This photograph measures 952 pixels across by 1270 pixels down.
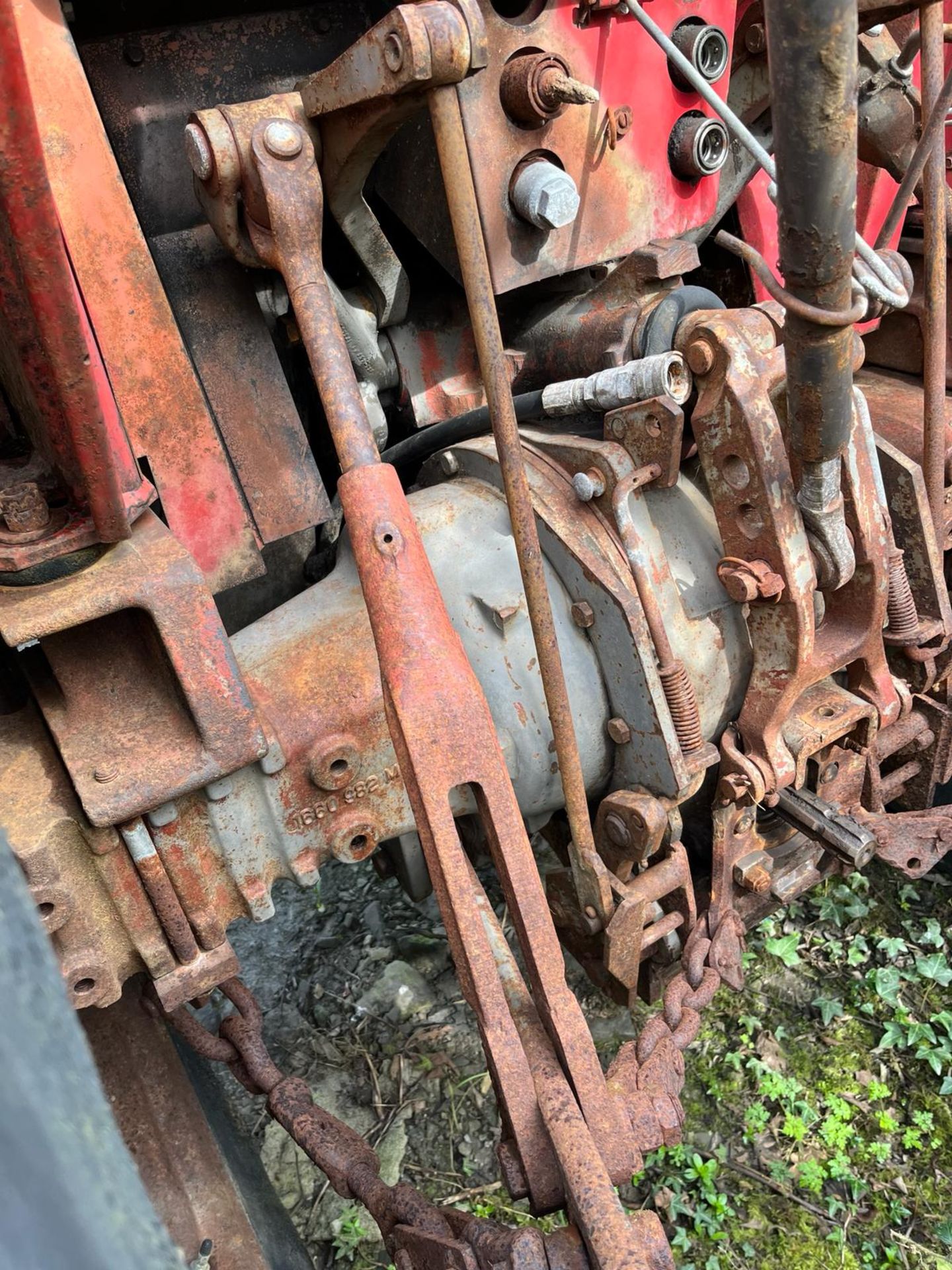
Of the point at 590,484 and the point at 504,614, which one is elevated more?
the point at 590,484

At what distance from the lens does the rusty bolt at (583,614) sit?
5.47 ft

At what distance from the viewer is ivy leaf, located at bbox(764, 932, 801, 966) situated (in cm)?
246

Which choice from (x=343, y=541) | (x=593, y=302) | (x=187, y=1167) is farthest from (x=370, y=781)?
(x=593, y=302)

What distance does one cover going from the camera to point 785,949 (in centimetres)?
247

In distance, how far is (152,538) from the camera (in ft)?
4.31

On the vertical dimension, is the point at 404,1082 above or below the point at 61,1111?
below

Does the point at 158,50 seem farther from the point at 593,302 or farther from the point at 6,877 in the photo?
the point at 6,877

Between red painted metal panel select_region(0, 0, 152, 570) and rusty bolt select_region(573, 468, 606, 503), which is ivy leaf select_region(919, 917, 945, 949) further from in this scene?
red painted metal panel select_region(0, 0, 152, 570)

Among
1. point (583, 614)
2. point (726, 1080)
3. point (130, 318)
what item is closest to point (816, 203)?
point (583, 614)

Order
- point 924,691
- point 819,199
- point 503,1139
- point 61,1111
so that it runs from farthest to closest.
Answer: point 924,691, point 503,1139, point 819,199, point 61,1111

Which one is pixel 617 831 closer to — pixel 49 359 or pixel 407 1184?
pixel 407 1184

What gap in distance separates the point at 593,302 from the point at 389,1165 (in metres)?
1.81

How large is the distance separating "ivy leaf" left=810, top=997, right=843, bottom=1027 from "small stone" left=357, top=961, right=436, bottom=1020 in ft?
3.01

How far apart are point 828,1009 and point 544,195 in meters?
1.87
